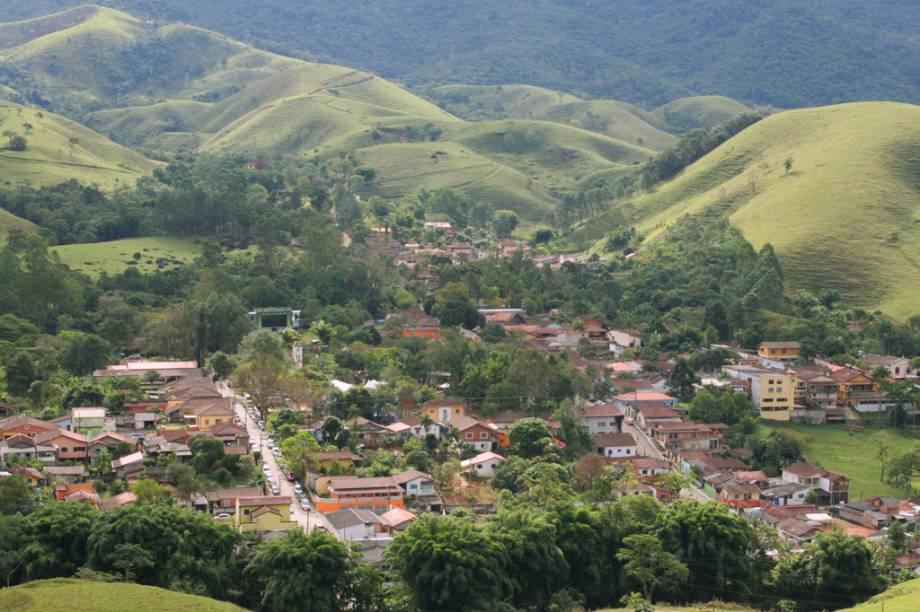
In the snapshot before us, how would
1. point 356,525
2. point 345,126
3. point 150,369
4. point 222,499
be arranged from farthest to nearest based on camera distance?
1. point 345,126
2. point 150,369
3. point 222,499
4. point 356,525

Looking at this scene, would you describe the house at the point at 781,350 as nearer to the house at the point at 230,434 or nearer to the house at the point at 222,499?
the house at the point at 230,434

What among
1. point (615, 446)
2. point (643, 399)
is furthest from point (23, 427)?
point (643, 399)

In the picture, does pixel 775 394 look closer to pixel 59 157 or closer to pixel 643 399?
pixel 643 399

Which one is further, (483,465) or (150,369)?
(150,369)

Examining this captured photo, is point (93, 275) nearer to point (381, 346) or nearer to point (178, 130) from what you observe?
point (381, 346)

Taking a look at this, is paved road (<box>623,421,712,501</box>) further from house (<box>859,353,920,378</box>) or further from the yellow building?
house (<box>859,353,920,378</box>)

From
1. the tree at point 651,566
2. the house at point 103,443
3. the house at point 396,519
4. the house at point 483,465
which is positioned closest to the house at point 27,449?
the house at point 103,443
